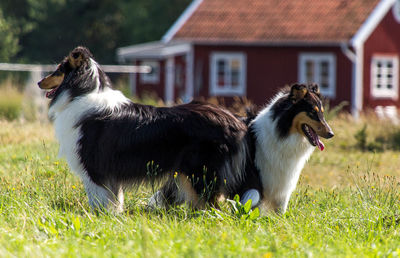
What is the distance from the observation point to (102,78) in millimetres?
6562

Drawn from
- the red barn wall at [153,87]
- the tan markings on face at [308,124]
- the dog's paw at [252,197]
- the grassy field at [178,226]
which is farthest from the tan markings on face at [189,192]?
the red barn wall at [153,87]

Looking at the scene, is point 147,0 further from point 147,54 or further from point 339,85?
point 339,85

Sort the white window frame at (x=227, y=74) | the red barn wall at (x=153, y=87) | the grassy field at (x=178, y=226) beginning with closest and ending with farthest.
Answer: the grassy field at (x=178, y=226) < the white window frame at (x=227, y=74) < the red barn wall at (x=153, y=87)

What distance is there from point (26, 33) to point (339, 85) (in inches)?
1078

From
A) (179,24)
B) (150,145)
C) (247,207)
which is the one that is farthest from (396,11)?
(247,207)

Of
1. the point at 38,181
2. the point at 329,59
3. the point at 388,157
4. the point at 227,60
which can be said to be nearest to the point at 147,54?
the point at 227,60

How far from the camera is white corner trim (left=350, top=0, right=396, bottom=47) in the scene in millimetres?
23781

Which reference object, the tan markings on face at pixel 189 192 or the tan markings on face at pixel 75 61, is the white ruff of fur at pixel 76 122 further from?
the tan markings on face at pixel 189 192

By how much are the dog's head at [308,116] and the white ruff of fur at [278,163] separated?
0.11m

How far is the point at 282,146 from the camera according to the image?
256 inches

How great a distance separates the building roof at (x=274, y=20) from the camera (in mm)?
24500

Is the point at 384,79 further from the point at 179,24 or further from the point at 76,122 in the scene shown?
the point at 76,122

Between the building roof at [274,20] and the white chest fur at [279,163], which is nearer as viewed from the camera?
the white chest fur at [279,163]

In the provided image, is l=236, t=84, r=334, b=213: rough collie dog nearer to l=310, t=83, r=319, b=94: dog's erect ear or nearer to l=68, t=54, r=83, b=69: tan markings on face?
l=310, t=83, r=319, b=94: dog's erect ear
